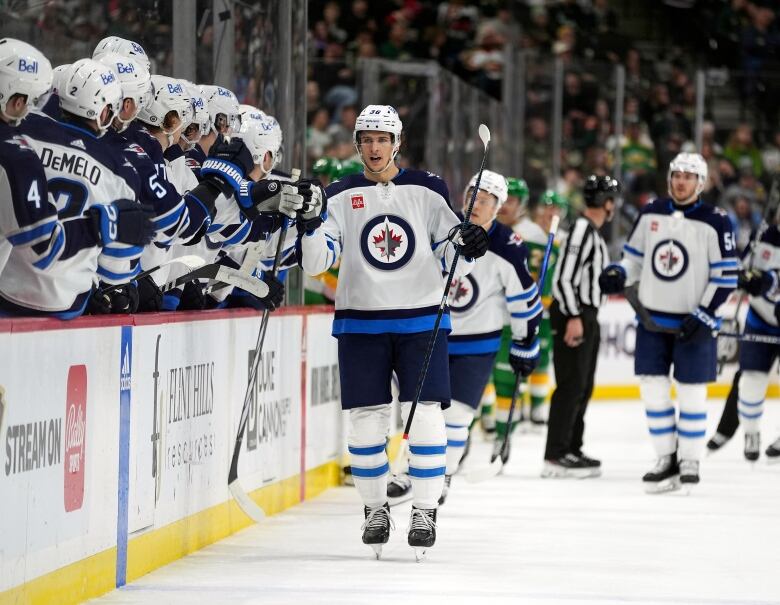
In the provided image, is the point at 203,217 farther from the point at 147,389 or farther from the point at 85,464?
the point at 85,464

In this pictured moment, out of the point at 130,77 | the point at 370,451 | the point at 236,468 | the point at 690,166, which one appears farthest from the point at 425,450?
the point at 690,166

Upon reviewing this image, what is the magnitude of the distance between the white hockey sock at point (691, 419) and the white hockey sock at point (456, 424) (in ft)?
4.13

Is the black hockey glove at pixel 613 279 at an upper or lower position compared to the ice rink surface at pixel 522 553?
upper

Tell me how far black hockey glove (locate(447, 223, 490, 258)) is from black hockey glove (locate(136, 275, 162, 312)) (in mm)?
995

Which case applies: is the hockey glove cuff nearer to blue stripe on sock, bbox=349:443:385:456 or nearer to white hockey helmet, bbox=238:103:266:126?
white hockey helmet, bbox=238:103:266:126

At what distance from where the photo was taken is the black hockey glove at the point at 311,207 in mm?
5234

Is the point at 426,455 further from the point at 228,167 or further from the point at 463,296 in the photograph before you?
the point at 463,296

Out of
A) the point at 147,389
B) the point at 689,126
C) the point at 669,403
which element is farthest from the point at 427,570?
the point at 689,126

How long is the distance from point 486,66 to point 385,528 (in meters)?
10.5

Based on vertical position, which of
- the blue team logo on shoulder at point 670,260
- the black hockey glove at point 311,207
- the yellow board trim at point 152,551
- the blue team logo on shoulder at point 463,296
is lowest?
the yellow board trim at point 152,551

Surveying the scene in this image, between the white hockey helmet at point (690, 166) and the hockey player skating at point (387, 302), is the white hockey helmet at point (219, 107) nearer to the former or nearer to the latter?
the hockey player skating at point (387, 302)

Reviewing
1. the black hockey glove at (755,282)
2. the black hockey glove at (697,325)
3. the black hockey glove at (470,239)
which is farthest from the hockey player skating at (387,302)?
the black hockey glove at (755,282)

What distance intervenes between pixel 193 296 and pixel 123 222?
117cm

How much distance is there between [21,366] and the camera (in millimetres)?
4004
